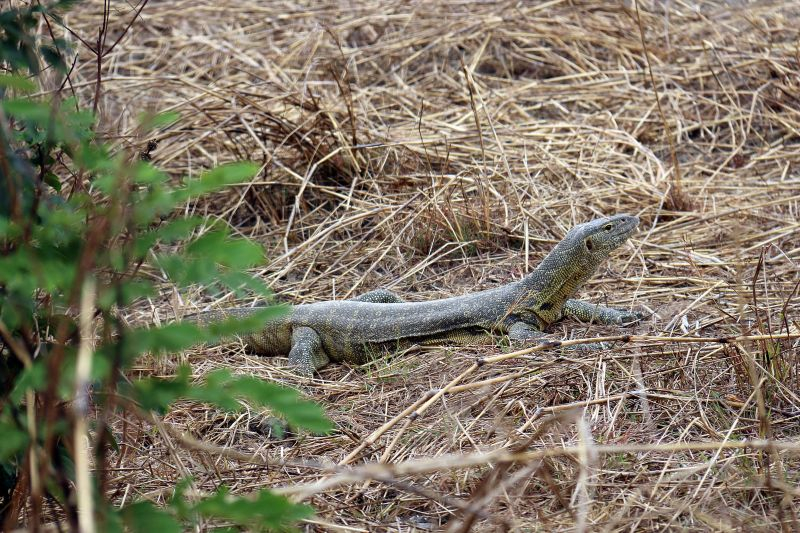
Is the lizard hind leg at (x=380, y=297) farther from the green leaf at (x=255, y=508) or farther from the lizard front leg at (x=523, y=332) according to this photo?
the green leaf at (x=255, y=508)

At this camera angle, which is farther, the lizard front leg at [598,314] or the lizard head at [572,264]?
the lizard head at [572,264]

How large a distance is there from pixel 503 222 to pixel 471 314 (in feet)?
4.63

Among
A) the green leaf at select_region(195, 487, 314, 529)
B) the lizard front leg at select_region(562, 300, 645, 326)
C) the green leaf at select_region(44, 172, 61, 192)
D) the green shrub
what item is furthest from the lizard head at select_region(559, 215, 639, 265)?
the green leaf at select_region(195, 487, 314, 529)

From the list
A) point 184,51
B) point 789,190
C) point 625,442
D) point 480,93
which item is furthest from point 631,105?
point 625,442

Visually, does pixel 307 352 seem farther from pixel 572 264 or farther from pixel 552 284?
pixel 572 264

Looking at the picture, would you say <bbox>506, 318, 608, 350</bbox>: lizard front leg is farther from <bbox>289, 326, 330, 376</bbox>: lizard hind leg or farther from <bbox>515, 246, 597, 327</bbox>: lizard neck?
<bbox>289, 326, 330, 376</bbox>: lizard hind leg

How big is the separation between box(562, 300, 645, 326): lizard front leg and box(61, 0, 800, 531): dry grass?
5.3 inches

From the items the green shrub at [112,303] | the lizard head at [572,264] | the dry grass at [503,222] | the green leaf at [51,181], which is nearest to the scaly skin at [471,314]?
the lizard head at [572,264]

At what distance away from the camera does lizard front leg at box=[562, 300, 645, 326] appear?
5.69 metres

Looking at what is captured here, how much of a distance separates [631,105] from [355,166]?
3.08 meters

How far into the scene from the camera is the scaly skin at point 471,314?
5867 mm

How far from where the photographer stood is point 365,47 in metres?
10.3

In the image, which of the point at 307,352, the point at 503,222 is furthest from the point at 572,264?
the point at 307,352

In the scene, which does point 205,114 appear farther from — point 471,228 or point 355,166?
point 471,228
